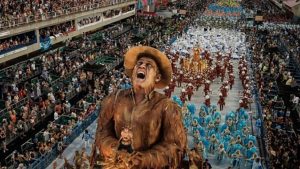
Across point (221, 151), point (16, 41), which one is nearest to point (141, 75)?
point (221, 151)

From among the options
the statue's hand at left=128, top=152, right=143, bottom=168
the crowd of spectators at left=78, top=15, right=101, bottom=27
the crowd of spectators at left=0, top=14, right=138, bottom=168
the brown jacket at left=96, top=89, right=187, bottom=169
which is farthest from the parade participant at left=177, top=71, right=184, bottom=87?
the statue's hand at left=128, top=152, right=143, bottom=168

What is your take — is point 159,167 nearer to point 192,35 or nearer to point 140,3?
point 192,35

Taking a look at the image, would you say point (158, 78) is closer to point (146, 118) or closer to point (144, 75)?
point (144, 75)

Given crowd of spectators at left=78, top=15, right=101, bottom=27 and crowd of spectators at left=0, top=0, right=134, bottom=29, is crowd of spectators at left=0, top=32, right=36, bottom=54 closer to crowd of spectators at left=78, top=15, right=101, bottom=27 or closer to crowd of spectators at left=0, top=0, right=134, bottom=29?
crowd of spectators at left=0, top=0, right=134, bottom=29

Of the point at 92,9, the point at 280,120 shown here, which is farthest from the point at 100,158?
the point at 92,9

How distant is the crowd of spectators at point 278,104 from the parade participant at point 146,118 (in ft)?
45.9

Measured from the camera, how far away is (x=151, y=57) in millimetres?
5285

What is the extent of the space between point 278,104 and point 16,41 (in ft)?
65.2

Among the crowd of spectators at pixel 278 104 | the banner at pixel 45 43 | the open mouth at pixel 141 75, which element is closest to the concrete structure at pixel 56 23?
the banner at pixel 45 43

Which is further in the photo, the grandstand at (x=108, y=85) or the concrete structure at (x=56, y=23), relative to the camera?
the concrete structure at (x=56, y=23)

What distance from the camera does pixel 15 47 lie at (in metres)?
30.8

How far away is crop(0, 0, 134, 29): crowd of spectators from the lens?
1197 inches

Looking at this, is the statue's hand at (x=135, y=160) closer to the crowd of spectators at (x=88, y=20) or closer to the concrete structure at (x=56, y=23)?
the concrete structure at (x=56, y=23)

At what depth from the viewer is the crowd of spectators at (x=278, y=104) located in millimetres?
18719
